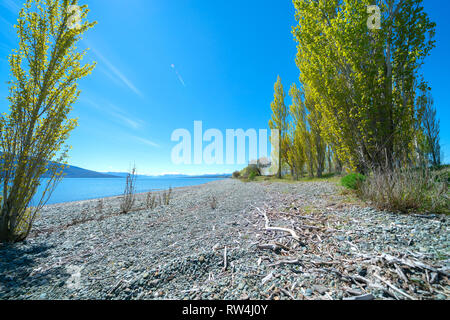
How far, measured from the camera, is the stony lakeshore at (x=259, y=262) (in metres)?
1.52

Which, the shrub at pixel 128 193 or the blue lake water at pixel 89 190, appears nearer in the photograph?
the shrub at pixel 128 193

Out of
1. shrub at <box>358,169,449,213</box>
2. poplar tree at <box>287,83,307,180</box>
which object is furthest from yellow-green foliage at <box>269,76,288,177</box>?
shrub at <box>358,169,449,213</box>

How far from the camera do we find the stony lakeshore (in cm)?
152

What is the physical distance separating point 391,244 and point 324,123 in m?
5.76

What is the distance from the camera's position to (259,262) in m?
2.03

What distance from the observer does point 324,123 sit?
21.6 feet

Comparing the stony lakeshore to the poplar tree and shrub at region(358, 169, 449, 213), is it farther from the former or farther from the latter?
the poplar tree

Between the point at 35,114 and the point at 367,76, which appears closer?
the point at 35,114

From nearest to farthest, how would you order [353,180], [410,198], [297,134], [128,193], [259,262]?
1. [259,262]
2. [410,198]
3. [353,180]
4. [128,193]
5. [297,134]

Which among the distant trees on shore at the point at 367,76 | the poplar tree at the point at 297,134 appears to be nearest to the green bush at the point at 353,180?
the distant trees on shore at the point at 367,76

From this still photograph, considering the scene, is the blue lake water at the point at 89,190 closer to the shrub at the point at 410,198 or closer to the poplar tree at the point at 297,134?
the shrub at the point at 410,198

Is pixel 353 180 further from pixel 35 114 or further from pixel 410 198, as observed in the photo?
pixel 35 114

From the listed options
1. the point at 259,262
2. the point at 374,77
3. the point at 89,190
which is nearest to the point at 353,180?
the point at 374,77

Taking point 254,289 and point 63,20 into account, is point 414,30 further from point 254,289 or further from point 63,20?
point 63,20
